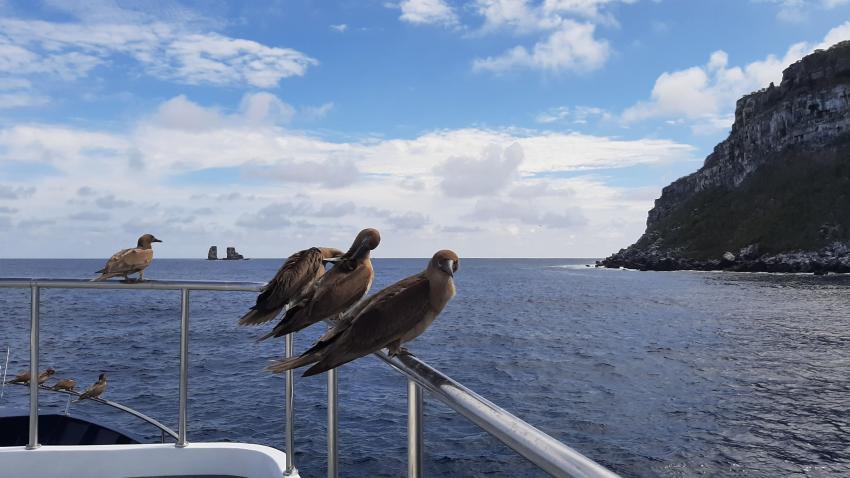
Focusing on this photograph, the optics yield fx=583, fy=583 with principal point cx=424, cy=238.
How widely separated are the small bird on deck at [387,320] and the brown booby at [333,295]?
25.7 inches

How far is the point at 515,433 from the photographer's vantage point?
3.87ft

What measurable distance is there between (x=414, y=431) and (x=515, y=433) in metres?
0.71

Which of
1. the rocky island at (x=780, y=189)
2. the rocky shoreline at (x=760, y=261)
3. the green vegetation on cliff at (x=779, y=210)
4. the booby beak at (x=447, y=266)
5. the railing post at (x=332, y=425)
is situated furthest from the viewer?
the green vegetation on cliff at (x=779, y=210)

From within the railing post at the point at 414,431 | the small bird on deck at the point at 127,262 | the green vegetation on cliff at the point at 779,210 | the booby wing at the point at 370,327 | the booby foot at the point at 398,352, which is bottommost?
the railing post at the point at 414,431

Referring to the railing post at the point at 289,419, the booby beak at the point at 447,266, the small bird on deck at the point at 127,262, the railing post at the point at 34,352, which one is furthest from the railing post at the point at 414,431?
the small bird on deck at the point at 127,262

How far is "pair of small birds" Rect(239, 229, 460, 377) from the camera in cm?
207

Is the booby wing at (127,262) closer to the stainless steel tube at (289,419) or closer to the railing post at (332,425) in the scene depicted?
the stainless steel tube at (289,419)

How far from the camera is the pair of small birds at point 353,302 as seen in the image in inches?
81.4

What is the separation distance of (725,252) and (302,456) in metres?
128

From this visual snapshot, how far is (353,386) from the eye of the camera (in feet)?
76.5

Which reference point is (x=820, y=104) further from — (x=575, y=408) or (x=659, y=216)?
(x=575, y=408)

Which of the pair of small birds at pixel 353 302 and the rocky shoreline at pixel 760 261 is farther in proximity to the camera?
the rocky shoreline at pixel 760 261

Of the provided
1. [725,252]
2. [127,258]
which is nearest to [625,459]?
[127,258]

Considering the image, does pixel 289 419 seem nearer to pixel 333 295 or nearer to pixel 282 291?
pixel 282 291
